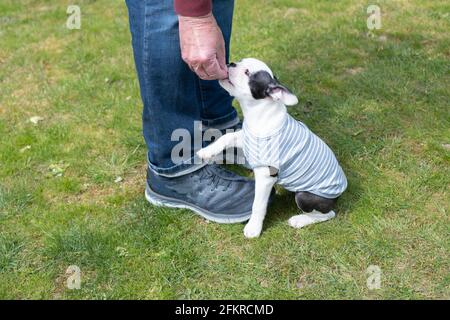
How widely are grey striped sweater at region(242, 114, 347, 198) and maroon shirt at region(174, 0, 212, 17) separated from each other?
0.63 meters

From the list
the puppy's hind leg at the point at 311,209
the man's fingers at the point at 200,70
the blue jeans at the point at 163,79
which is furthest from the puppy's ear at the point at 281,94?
the puppy's hind leg at the point at 311,209

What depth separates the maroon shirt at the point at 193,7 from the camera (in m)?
2.21

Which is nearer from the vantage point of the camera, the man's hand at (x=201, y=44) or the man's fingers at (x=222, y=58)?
the man's hand at (x=201, y=44)

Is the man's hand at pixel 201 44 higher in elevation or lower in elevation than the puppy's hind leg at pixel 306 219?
higher

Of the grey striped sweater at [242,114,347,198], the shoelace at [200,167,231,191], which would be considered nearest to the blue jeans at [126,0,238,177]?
the shoelace at [200,167,231,191]

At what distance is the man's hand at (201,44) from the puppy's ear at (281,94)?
10.0 inches

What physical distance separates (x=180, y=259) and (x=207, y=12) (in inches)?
45.7

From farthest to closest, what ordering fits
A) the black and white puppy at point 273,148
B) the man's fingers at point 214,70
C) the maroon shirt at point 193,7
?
the black and white puppy at point 273,148, the man's fingers at point 214,70, the maroon shirt at point 193,7

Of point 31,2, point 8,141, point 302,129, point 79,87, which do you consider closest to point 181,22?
point 302,129

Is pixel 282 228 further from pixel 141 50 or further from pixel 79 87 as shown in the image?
pixel 79 87

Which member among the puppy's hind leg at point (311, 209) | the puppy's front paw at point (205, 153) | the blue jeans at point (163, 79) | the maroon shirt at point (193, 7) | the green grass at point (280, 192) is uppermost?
the maroon shirt at point (193, 7)

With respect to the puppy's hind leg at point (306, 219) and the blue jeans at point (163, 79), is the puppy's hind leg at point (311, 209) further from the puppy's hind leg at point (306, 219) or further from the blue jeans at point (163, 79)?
the blue jeans at point (163, 79)

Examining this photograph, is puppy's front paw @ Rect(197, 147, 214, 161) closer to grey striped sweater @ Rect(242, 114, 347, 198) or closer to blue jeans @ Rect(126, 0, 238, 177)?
blue jeans @ Rect(126, 0, 238, 177)

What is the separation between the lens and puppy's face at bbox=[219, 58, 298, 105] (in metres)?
2.50
